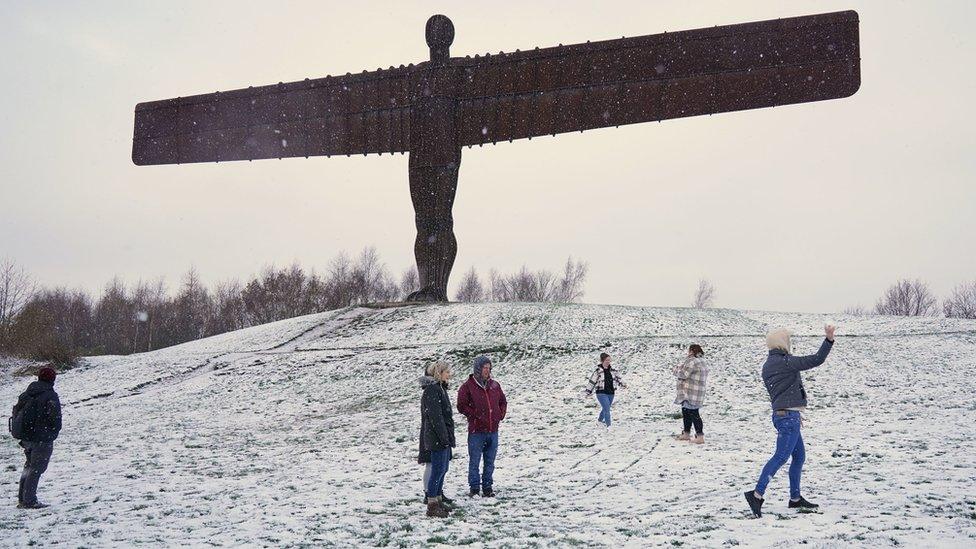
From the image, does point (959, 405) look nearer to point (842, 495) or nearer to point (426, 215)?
point (842, 495)

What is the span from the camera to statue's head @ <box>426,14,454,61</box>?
28609 millimetres

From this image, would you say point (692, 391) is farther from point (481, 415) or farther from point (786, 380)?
point (786, 380)

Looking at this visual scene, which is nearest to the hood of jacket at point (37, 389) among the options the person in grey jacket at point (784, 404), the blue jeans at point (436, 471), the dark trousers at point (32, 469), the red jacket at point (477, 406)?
the dark trousers at point (32, 469)

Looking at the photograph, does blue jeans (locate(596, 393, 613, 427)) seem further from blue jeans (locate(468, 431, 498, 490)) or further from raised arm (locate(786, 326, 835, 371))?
raised arm (locate(786, 326, 835, 371))

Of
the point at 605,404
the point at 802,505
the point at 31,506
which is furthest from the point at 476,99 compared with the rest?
the point at 802,505

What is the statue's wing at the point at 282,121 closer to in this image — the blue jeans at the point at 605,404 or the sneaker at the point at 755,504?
the blue jeans at the point at 605,404

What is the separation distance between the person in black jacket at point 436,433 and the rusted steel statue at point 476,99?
18.3 m

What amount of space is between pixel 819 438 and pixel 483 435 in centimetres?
661

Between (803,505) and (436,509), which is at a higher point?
(803,505)

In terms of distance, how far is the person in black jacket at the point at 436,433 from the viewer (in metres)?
9.26

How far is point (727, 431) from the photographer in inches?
570

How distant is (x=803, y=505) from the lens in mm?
8453

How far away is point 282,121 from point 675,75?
47.0ft

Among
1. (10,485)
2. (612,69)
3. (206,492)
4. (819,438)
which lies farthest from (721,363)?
(10,485)
